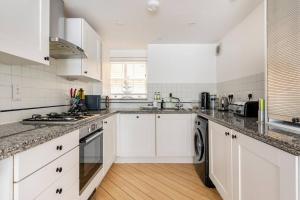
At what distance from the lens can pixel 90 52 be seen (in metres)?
2.74

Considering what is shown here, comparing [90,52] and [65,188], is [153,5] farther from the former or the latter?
[65,188]

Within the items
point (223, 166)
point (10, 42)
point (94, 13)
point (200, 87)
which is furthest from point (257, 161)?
point (200, 87)

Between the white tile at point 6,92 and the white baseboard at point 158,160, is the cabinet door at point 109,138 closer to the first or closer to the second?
the white baseboard at point 158,160

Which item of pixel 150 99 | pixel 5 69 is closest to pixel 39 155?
pixel 5 69

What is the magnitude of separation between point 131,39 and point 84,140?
229 cm

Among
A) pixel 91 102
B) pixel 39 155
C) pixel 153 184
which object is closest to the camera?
pixel 39 155

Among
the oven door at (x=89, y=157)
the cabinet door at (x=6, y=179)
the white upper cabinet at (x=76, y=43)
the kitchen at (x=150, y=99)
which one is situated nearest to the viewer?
the cabinet door at (x=6, y=179)

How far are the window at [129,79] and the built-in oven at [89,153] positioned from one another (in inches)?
74.3

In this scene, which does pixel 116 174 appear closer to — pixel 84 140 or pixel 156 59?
pixel 84 140

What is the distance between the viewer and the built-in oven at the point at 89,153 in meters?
1.73

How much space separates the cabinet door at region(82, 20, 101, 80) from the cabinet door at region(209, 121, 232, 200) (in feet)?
5.59

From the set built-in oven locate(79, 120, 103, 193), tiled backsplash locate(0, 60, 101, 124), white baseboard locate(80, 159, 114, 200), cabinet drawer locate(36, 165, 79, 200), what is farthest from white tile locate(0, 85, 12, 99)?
white baseboard locate(80, 159, 114, 200)

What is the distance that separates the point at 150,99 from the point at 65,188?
2711mm

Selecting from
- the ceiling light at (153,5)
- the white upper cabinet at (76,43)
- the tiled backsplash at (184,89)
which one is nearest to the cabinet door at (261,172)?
the ceiling light at (153,5)
